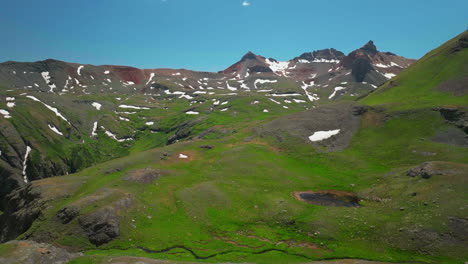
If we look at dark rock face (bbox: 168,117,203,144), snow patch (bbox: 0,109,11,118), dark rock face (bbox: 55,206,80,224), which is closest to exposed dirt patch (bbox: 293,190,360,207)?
dark rock face (bbox: 55,206,80,224)

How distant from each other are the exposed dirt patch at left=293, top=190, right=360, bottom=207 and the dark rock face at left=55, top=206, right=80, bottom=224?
37.0 meters

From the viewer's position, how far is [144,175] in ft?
193

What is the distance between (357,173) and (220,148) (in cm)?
3769

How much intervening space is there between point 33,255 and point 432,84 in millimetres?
131518

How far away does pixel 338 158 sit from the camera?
237ft

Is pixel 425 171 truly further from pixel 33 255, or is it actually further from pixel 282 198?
pixel 33 255

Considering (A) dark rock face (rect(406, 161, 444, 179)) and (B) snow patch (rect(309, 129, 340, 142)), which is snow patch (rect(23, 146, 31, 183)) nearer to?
(B) snow patch (rect(309, 129, 340, 142))

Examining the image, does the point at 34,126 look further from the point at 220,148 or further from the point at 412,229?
the point at 412,229

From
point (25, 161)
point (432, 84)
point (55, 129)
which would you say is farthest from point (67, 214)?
point (55, 129)

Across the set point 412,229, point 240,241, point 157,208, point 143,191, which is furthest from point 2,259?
point 412,229

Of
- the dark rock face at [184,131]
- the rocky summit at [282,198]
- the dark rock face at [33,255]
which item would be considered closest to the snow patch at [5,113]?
the dark rock face at [184,131]

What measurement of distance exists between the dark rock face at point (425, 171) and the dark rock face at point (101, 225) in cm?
5054

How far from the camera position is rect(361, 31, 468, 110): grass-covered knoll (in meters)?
93.4

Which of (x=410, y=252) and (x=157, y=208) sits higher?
(x=157, y=208)
